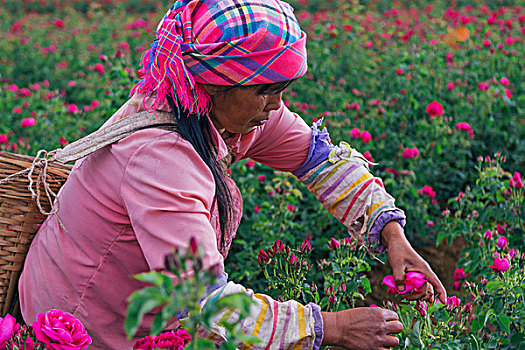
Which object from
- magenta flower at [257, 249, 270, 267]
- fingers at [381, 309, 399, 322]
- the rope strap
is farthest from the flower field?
the rope strap

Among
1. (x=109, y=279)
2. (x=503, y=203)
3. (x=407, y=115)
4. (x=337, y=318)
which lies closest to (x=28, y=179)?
(x=109, y=279)

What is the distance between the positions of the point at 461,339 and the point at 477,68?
2.56 meters

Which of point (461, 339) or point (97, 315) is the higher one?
point (97, 315)

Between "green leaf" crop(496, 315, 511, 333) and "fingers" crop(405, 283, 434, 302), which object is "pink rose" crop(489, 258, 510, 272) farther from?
"fingers" crop(405, 283, 434, 302)

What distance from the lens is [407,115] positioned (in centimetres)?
346

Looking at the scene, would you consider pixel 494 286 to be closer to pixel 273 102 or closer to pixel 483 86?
pixel 273 102

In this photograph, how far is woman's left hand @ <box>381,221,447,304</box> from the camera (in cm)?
167

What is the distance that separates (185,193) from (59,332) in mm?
397

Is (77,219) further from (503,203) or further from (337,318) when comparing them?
(503,203)

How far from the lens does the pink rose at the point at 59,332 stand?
1.25 metres

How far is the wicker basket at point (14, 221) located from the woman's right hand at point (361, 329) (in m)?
0.96

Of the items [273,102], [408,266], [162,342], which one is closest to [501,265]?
[408,266]

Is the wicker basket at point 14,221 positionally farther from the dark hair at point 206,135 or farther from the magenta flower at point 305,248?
the magenta flower at point 305,248

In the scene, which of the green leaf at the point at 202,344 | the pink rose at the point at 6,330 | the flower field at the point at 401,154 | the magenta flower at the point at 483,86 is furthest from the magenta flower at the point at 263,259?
Answer: the magenta flower at the point at 483,86
